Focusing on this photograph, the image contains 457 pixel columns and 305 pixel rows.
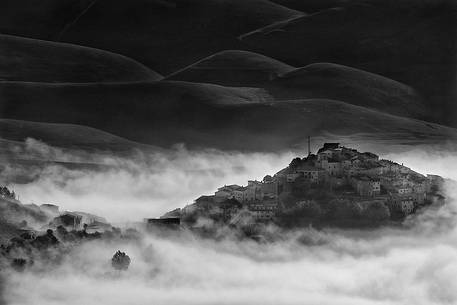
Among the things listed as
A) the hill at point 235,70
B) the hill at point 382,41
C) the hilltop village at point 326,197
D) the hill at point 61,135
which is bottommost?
the hilltop village at point 326,197

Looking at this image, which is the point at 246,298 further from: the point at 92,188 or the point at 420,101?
the point at 420,101

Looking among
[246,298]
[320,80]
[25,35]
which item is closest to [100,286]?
[246,298]

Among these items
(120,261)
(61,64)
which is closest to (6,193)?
(120,261)

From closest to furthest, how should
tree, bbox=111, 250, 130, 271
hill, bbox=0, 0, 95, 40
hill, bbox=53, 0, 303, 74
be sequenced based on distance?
tree, bbox=111, 250, 130, 271
hill, bbox=53, 0, 303, 74
hill, bbox=0, 0, 95, 40

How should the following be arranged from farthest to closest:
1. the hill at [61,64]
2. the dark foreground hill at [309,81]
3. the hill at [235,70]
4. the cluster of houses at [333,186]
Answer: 1. the hill at [61,64]
2. the hill at [235,70]
3. the dark foreground hill at [309,81]
4. the cluster of houses at [333,186]

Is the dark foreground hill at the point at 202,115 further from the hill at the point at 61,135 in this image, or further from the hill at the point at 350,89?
the hill at the point at 350,89

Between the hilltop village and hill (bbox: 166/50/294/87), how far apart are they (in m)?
13.6

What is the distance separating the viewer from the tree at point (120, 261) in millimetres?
22703

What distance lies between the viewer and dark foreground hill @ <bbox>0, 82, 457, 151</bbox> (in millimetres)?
30594

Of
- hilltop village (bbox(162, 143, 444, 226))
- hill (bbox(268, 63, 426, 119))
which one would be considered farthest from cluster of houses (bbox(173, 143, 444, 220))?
hill (bbox(268, 63, 426, 119))

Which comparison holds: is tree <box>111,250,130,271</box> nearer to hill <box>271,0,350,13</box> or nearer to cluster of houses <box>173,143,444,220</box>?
cluster of houses <box>173,143,444,220</box>

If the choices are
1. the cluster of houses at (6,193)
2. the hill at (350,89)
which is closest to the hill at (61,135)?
the cluster of houses at (6,193)

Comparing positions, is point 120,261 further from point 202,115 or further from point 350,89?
point 350,89

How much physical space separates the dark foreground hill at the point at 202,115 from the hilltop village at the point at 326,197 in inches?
208
